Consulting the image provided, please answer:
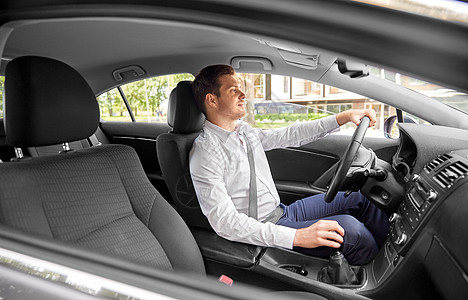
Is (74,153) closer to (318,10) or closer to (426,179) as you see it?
(318,10)

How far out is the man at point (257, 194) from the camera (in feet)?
5.26

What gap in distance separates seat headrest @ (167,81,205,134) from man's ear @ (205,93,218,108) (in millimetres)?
110

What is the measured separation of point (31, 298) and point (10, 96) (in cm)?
82

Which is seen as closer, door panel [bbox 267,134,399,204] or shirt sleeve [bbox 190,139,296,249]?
shirt sleeve [bbox 190,139,296,249]

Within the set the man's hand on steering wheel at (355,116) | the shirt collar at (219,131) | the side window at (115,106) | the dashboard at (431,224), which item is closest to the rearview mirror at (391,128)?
the man's hand on steering wheel at (355,116)

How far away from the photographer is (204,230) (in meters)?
1.88

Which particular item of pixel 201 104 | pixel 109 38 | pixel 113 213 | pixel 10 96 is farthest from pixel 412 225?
pixel 109 38

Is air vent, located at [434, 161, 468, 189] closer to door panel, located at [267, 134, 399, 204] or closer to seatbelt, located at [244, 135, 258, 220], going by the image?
seatbelt, located at [244, 135, 258, 220]

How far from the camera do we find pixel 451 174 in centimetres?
129

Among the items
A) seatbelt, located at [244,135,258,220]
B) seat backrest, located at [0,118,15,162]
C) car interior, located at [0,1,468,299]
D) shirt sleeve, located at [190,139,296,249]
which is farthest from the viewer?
seat backrest, located at [0,118,15,162]

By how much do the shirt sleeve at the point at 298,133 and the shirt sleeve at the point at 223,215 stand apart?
580mm

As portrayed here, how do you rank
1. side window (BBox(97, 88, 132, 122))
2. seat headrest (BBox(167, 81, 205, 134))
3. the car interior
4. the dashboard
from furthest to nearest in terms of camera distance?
side window (BBox(97, 88, 132, 122))
seat headrest (BBox(167, 81, 205, 134))
the dashboard
the car interior

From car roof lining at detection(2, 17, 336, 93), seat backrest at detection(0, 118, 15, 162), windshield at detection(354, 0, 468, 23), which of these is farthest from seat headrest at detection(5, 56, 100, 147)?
seat backrest at detection(0, 118, 15, 162)

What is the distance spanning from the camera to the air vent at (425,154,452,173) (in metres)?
1.46
